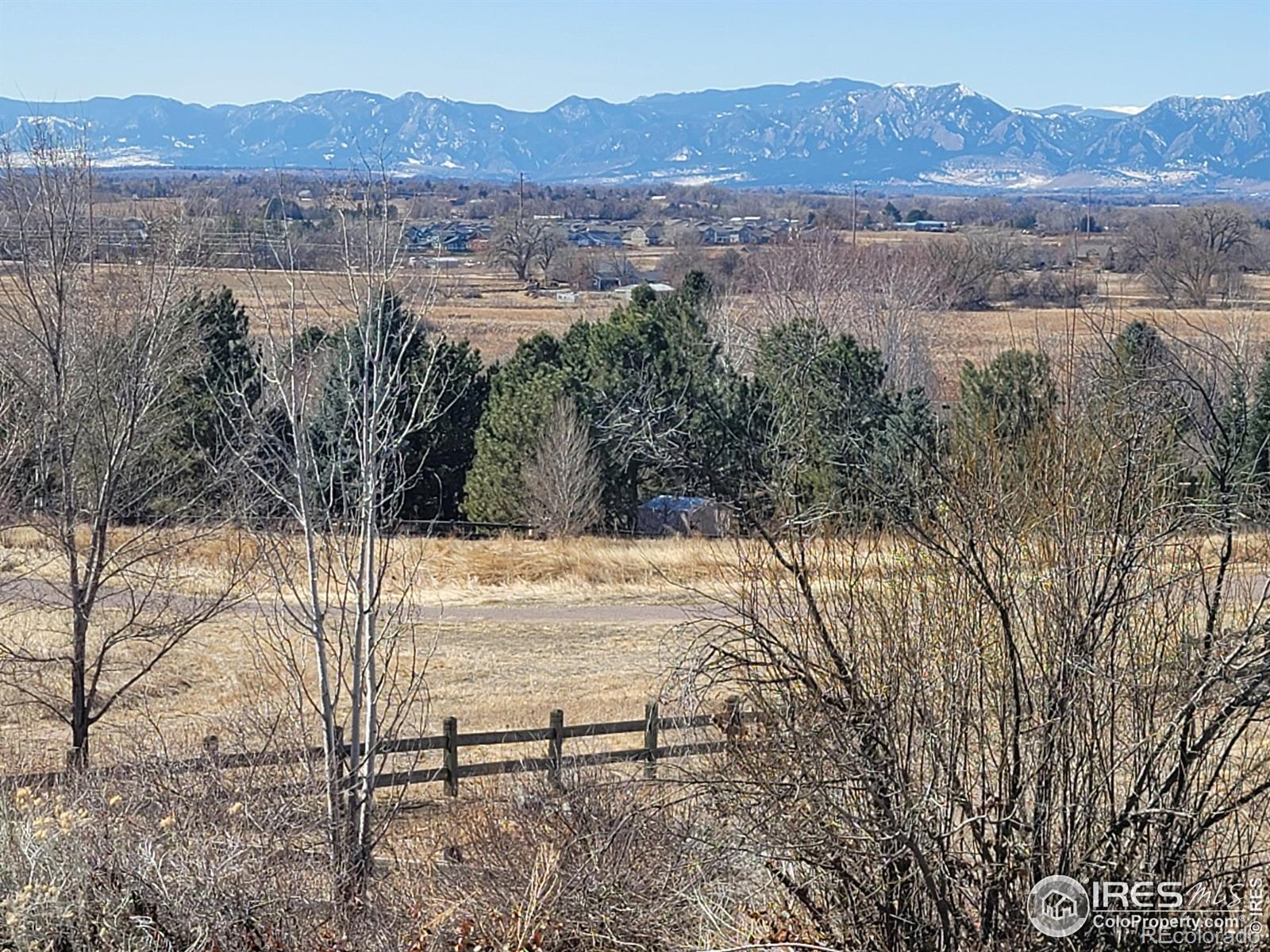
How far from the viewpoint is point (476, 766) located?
1366 cm

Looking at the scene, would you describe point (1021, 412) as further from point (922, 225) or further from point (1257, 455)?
point (922, 225)

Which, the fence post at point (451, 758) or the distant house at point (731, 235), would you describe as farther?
the distant house at point (731, 235)

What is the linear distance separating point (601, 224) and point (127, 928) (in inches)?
5240

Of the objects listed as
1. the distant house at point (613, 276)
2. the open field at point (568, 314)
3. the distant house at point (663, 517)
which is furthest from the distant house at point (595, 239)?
the distant house at point (663, 517)

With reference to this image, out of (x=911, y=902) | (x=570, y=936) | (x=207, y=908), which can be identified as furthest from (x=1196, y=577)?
(x=207, y=908)

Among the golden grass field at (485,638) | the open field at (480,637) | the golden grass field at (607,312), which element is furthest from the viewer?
the golden grass field at (485,638)

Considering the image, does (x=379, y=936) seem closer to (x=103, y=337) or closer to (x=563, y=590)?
(x=103, y=337)

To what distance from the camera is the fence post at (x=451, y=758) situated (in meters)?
13.5

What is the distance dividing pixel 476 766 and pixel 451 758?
1.08 feet

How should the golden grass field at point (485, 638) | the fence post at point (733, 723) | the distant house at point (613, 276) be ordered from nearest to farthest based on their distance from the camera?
the fence post at point (733, 723)
the golden grass field at point (485, 638)
the distant house at point (613, 276)

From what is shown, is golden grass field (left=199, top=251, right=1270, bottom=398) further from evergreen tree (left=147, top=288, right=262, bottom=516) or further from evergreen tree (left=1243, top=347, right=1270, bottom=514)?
evergreen tree (left=147, top=288, right=262, bottom=516)

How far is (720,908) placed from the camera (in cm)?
662

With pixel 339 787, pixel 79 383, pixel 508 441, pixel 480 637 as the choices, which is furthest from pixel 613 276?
pixel 339 787

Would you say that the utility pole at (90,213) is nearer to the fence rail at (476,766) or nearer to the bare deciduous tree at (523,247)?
the fence rail at (476,766)
